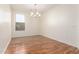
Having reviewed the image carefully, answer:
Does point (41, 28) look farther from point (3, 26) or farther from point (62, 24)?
point (3, 26)

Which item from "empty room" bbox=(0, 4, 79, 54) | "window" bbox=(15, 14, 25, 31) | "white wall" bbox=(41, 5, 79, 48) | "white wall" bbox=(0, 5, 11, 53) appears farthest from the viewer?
"window" bbox=(15, 14, 25, 31)

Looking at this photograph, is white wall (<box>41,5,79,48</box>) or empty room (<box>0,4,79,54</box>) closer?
empty room (<box>0,4,79,54</box>)

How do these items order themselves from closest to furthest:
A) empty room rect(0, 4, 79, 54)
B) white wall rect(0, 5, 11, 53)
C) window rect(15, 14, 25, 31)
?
1. white wall rect(0, 5, 11, 53)
2. empty room rect(0, 4, 79, 54)
3. window rect(15, 14, 25, 31)

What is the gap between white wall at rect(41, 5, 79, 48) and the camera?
3.46 meters

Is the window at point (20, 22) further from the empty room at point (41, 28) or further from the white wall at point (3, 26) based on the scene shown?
the white wall at point (3, 26)

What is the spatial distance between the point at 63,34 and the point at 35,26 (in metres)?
1.37

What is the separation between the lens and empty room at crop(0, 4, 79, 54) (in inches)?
129

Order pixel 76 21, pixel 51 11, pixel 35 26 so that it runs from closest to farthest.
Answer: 1. pixel 76 21
2. pixel 35 26
3. pixel 51 11

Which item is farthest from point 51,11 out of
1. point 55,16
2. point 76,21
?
point 76,21

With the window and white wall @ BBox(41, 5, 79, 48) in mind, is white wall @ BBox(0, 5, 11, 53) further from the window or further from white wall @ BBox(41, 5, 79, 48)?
white wall @ BBox(41, 5, 79, 48)

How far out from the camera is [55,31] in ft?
15.3

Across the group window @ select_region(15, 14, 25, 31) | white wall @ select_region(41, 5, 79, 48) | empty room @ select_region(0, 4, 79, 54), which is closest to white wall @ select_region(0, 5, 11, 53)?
empty room @ select_region(0, 4, 79, 54)

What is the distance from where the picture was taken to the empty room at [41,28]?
3285 mm
